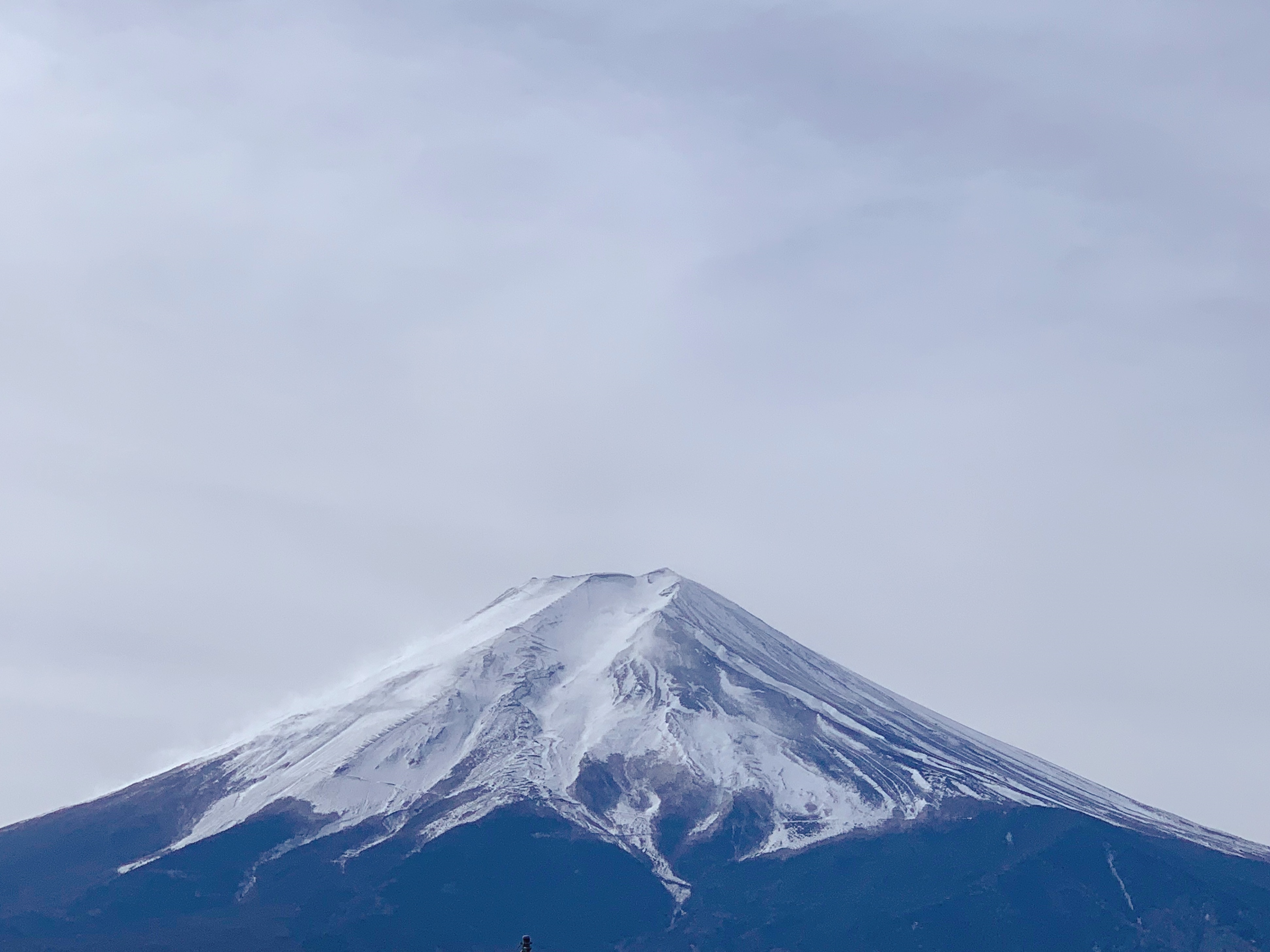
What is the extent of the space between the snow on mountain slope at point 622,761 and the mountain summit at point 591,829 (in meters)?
0.28

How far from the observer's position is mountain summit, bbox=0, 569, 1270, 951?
16050cm

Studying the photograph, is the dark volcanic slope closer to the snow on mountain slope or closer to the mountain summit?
the mountain summit

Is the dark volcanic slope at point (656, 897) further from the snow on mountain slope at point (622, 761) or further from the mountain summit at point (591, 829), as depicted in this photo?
the snow on mountain slope at point (622, 761)

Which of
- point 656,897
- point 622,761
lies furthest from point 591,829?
point 622,761

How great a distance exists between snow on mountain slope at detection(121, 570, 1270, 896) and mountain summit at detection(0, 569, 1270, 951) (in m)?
0.28

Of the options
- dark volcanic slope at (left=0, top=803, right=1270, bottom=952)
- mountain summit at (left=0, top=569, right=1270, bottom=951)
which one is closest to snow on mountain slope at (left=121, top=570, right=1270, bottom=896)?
mountain summit at (left=0, top=569, right=1270, bottom=951)

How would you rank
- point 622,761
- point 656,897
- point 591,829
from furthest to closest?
point 622,761 → point 591,829 → point 656,897

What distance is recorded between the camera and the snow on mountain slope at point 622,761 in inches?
6890

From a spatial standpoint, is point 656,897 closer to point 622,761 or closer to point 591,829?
point 591,829

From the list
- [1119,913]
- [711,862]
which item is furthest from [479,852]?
[1119,913]

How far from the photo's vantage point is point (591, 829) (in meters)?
172

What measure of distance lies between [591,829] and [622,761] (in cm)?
1146

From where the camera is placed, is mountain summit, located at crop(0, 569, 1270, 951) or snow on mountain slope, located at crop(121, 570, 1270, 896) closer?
mountain summit, located at crop(0, 569, 1270, 951)

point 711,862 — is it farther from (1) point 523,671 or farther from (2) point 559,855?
(1) point 523,671
